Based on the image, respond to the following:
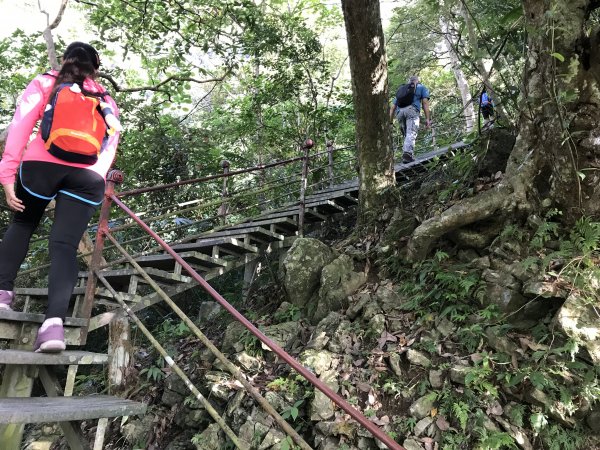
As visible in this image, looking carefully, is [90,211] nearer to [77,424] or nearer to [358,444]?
[77,424]

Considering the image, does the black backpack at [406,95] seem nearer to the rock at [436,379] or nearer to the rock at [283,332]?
the rock at [283,332]

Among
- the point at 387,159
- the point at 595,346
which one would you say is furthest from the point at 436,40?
the point at 595,346

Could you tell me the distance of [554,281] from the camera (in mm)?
3107

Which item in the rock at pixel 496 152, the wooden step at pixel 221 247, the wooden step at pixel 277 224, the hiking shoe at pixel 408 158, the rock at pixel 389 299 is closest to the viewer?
the rock at pixel 389 299

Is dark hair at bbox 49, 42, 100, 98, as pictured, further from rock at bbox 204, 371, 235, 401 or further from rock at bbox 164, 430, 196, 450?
rock at bbox 164, 430, 196, 450

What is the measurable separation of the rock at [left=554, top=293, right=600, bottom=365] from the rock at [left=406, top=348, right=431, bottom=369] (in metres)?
0.96

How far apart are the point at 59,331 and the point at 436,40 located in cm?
1693

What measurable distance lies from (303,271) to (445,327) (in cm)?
183

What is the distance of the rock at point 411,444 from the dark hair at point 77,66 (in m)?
3.16

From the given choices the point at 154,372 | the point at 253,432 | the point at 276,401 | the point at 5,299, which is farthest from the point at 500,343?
the point at 154,372

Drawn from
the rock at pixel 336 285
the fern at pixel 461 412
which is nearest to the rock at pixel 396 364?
the fern at pixel 461 412

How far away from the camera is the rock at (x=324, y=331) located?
12.5 feet

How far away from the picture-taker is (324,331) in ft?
13.2

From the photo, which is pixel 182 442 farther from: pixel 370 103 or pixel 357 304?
pixel 370 103
